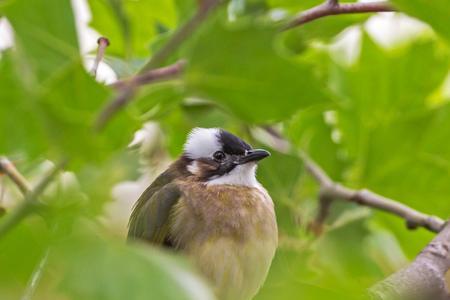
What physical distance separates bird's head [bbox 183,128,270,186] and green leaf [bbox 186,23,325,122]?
5.94 ft

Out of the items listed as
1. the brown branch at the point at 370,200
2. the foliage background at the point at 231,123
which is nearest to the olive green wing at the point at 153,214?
the foliage background at the point at 231,123

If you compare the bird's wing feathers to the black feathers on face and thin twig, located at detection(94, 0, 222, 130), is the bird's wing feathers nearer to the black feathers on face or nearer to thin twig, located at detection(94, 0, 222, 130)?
the black feathers on face

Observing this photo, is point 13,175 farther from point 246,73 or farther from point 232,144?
point 232,144

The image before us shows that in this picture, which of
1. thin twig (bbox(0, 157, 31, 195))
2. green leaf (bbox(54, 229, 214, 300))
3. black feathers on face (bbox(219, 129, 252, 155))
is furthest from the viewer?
black feathers on face (bbox(219, 129, 252, 155))

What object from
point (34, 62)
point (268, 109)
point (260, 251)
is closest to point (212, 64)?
point (268, 109)

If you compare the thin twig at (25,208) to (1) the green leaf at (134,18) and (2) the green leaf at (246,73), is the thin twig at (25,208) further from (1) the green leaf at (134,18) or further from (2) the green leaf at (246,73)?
(1) the green leaf at (134,18)

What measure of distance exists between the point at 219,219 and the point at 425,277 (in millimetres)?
998

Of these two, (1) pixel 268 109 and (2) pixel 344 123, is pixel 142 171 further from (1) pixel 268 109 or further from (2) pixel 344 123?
(1) pixel 268 109

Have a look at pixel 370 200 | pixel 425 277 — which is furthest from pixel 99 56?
pixel 370 200

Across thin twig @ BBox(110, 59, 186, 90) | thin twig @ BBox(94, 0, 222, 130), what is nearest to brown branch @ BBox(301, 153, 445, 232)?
thin twig @ BBox(110, 59, 186, 90)

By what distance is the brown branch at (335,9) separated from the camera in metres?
1.35

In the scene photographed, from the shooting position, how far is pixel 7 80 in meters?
0.97

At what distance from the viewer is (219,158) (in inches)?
117

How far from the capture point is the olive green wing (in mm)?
2330
